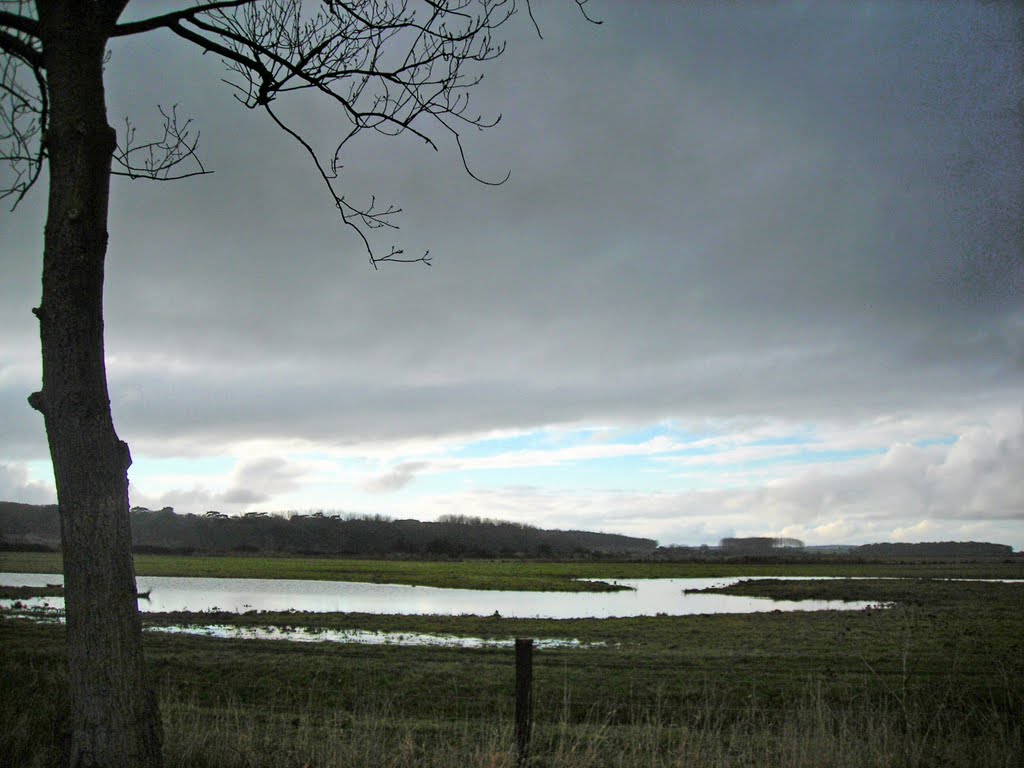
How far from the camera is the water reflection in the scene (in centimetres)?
3666

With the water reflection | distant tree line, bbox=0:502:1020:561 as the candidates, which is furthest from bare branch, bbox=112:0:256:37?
distant tree line, bbox=0:502:1020:561

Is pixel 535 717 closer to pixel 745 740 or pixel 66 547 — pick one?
pixel 745 740

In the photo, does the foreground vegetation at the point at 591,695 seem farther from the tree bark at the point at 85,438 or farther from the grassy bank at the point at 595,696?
the tree bark at the point at 85,438

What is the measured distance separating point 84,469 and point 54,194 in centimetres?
170

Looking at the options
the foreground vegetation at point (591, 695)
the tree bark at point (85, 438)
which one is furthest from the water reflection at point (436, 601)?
the tree bark at point (85, 438)

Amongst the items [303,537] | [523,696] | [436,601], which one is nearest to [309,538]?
[303,537]

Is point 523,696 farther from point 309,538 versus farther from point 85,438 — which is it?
point 309,538

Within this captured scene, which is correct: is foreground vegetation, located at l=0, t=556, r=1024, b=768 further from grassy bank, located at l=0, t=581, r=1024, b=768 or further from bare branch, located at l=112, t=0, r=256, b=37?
bare branch, located at l=112, t=0, r=256, b=37

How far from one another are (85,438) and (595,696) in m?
11.8

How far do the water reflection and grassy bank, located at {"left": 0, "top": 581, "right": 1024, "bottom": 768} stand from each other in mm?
7964

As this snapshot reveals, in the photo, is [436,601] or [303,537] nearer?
[436,601]

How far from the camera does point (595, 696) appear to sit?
1425 centimetres

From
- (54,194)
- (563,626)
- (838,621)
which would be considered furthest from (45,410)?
(838,621)

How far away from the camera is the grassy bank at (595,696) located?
6582 millimetres
